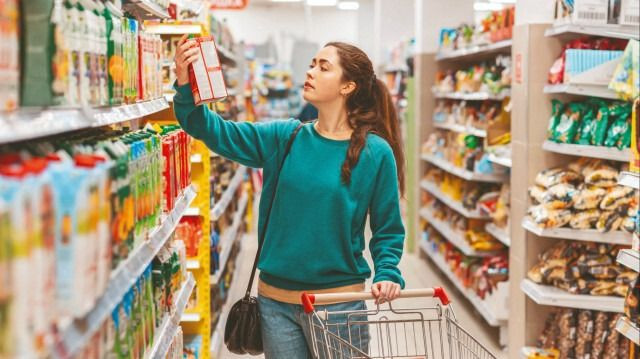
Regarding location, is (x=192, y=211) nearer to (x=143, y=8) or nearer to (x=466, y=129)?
(x=143, y=8)

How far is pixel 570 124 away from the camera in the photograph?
468 cm

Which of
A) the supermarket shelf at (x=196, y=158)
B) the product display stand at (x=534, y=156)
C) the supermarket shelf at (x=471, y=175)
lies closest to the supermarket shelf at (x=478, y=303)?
the product display stand at (x=534, y=156)

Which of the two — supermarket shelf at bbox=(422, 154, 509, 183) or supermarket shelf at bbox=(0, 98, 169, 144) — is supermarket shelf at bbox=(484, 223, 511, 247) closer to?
supermarket shelf at bbox=(422, 154, 509, 183)

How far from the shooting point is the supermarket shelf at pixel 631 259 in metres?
3.55

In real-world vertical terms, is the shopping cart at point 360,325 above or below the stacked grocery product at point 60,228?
below

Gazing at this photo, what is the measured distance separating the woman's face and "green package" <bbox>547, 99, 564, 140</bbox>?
2.20 m

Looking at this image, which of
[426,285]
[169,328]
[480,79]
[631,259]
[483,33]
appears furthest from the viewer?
[426,285]

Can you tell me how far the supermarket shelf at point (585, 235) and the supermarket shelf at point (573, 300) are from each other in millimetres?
304

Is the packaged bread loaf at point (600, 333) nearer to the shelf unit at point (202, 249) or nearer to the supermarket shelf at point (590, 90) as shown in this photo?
the supermarket shelf at point (590, 90)

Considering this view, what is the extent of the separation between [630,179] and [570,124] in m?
1.11

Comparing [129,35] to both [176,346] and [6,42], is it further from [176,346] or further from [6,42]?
[176,346]

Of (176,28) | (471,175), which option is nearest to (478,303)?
(471,175)

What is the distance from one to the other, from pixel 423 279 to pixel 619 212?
151 inches

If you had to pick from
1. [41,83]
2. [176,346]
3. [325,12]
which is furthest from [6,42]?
[325,12]
